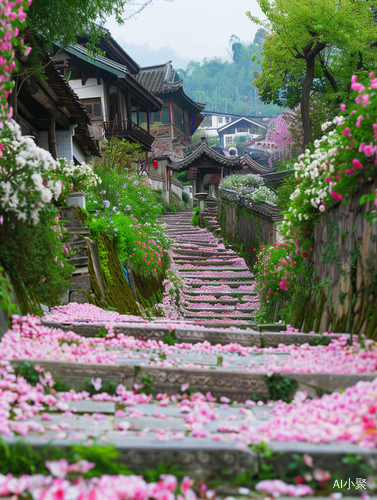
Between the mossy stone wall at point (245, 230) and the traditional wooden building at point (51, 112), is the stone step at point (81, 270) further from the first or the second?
the mossy stone wall at point (245, 230)

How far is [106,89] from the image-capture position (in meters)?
23.4

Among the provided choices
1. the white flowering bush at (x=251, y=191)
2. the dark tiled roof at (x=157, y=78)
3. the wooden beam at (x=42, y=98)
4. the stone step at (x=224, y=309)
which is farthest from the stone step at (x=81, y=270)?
the dark tiled roof at (x=157, y=78)

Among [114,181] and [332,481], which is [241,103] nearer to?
[114,181]

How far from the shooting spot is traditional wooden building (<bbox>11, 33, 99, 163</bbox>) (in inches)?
352

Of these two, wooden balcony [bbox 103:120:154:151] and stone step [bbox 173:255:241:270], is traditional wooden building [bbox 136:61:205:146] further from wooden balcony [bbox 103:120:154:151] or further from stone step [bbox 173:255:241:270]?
stone step [bbox 173:255:241:270]

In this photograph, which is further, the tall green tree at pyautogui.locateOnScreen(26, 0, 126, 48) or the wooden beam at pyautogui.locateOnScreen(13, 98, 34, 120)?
the wooden beam at pyautogui.locateOnScreen(13, 98, 34, 120)

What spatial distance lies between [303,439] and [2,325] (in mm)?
2296

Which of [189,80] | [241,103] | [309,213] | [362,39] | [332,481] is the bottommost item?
[332,481]

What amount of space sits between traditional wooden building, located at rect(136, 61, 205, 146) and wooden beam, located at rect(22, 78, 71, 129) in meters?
22.4

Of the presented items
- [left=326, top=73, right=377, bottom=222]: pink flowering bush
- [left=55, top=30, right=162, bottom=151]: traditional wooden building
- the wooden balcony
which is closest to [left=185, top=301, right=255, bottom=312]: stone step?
[left=326, top=73, right=377, bottom=222]: pink flowering bush

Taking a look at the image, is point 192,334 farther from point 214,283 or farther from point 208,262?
point 208,262

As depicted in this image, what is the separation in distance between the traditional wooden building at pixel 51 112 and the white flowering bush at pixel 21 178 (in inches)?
160

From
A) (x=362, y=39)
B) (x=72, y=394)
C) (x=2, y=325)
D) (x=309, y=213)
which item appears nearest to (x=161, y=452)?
(x=72, y=394)

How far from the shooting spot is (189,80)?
105875 mm
